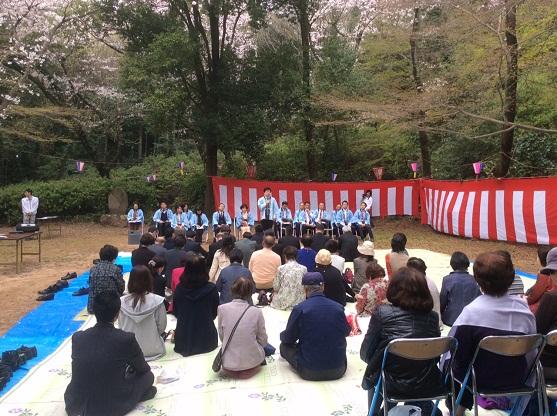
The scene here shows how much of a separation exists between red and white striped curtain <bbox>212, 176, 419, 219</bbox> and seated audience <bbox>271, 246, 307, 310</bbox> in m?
7.58

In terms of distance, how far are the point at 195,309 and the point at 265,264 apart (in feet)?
6.39

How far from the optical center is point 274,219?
39.1ft

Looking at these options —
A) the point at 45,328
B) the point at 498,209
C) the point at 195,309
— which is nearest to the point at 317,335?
the point at 195,309

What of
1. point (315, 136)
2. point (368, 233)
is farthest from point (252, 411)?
point (315, 136)

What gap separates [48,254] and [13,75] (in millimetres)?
8435

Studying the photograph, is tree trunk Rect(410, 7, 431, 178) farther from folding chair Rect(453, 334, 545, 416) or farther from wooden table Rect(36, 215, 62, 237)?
wooden table Rect(36, 215, 62, 237)

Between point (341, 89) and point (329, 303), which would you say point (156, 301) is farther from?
point (341, 89)

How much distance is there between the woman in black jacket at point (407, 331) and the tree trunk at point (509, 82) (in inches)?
324

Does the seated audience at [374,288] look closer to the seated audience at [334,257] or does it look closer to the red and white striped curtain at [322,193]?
the seated audience at [334,257]

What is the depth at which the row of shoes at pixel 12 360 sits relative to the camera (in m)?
3.78

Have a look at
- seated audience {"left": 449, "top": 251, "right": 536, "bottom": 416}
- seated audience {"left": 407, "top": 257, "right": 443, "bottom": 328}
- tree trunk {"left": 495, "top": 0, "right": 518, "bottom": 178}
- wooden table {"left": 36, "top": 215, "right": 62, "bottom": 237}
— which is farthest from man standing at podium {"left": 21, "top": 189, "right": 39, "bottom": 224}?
seated audience {"left": 449, "top": 251, "right": 536, "bottom": 416}

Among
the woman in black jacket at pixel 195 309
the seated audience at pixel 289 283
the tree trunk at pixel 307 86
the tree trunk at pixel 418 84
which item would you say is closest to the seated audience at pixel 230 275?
the seated audience at pixel 289 283

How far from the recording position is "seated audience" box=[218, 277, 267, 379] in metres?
3.63

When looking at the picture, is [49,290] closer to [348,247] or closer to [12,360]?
[12,360]
